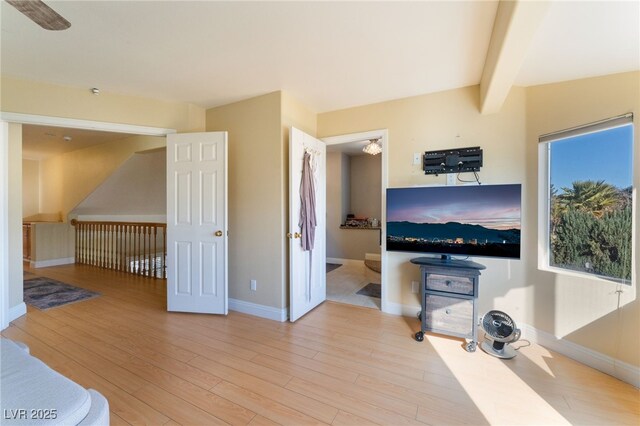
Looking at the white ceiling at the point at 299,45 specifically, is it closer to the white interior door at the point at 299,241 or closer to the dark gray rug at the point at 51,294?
the white interior door at the point at 299,241

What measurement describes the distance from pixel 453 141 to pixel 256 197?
2231mm

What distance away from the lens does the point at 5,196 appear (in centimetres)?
266

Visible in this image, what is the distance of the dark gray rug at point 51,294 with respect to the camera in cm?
339

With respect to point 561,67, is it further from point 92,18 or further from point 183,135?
point 183,135

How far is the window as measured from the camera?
1.96 meters

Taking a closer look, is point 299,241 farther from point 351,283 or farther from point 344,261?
point 344,261

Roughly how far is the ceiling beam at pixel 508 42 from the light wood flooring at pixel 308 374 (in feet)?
7.27

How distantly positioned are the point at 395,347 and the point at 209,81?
310 centimetres

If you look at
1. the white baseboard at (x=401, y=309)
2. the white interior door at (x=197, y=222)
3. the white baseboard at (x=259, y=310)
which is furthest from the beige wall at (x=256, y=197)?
the white baseboard at (x=401, y=309)

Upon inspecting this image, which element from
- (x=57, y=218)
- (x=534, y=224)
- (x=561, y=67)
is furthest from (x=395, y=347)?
(x=57, y=218)

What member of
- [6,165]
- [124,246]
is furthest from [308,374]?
[124,246]

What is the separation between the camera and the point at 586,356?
2.07 m

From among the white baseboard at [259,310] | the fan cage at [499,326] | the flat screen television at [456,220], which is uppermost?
the flat screen television at [456,220]

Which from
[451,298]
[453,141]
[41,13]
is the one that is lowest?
[451,298]
